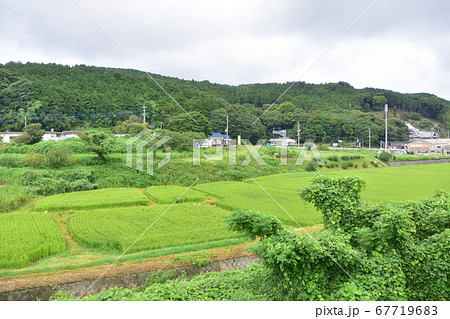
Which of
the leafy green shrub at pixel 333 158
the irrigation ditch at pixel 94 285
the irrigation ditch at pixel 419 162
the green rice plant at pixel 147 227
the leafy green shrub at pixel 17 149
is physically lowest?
the irrigation ditch at pixel 94 285

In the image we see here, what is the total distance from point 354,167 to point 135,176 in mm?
26434

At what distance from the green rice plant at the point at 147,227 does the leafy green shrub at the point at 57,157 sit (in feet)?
30.4

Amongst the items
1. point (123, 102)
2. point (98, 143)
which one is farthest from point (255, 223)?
point (123, 102)

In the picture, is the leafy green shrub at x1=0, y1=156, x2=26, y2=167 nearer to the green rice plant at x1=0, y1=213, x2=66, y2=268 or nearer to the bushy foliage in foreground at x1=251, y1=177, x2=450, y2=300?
the green rice plant at x1=0, y1=213, x2=66, y2=268

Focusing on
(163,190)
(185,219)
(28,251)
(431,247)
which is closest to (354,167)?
(163,190)

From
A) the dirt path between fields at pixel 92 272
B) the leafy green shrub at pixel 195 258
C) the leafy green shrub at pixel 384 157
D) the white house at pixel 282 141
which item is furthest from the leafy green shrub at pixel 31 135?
the leafy green shrub at pixel 384 157

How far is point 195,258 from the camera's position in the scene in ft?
27.0

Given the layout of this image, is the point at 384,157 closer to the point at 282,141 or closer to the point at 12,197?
the point at 282,141

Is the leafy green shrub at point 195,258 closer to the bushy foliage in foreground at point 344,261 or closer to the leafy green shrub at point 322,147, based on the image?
the bushy foliage in foreground at point 344,261

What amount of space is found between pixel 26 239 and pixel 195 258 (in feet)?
20.0

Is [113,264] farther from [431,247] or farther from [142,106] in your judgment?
[142,106]

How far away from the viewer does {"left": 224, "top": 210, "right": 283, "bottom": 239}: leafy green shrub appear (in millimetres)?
5332

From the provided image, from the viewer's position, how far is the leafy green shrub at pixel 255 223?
17.5ft

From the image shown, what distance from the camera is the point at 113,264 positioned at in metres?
7.92
